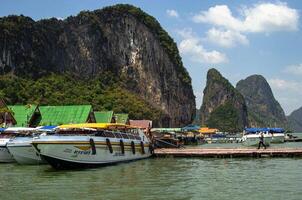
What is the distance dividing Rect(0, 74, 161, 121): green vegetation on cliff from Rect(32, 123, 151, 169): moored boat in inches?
3117

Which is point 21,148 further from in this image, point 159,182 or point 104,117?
point 104,117

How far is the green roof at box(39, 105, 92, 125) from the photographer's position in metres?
81.0

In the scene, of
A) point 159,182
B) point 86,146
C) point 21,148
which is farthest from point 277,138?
point 159,182

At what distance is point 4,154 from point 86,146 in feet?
37.2

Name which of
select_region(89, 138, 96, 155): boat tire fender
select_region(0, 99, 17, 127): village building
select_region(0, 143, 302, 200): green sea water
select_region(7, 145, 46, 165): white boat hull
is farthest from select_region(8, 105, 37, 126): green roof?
select_region(89, 138, 96, 155): boat tire fender

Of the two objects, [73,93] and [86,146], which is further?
[73,93]

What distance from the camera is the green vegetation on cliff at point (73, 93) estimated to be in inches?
5153

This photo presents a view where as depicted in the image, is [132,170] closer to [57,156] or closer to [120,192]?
[57,156]

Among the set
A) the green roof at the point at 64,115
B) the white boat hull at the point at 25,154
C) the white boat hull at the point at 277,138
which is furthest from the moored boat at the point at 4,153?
the white boat hull at the point at 277,138

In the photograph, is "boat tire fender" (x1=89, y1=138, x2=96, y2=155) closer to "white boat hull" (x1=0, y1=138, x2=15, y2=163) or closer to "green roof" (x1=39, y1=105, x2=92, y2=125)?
"white boat hull" (x1=0, y1=138, x2=15, y2=163)

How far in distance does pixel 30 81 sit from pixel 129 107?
34744mm

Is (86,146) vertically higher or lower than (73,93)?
lower

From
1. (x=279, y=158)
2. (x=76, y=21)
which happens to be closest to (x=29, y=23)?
(x=76, y=21)

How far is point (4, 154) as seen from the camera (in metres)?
44.5
